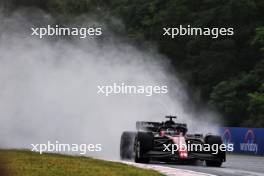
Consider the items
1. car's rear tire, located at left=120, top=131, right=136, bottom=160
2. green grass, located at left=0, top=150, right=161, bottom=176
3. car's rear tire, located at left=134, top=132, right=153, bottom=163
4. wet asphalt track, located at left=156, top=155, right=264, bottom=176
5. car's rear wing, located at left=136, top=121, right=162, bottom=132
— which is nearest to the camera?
green grass, located at left=0, top=150, right=161, bottom=176

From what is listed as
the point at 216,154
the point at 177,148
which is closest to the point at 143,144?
the point at 177,148

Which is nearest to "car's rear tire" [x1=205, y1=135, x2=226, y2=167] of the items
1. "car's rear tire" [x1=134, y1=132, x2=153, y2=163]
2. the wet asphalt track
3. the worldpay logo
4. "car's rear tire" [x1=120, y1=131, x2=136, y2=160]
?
the wet asphalt track

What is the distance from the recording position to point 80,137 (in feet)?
75.2

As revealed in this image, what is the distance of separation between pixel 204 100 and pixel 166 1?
8.74 m

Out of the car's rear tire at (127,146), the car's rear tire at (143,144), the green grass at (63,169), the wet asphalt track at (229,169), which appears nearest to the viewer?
the green grass at (63,169)

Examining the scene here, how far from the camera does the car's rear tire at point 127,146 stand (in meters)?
19.2

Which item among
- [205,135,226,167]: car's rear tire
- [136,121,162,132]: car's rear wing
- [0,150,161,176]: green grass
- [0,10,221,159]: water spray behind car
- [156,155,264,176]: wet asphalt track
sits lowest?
[156,155,264,176]: wet asphalt track

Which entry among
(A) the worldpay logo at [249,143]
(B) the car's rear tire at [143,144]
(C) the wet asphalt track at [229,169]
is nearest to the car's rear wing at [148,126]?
(B) the car's rear tire at [143,144]

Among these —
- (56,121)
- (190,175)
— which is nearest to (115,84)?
(56,121)

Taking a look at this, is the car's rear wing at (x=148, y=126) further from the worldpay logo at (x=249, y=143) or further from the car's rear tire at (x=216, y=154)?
the worldpay logo at (x=249, y=143)

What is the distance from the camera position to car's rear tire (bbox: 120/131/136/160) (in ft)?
62.9

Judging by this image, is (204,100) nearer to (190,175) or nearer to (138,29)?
(138,29)

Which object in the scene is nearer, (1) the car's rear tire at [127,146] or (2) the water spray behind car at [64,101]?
(1) the car's rear tire at [127,146]

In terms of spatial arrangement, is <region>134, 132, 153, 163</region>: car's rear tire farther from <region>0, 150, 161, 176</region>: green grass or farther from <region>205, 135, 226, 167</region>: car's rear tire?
<region>0, 150, 161, 176</region>: green grass
